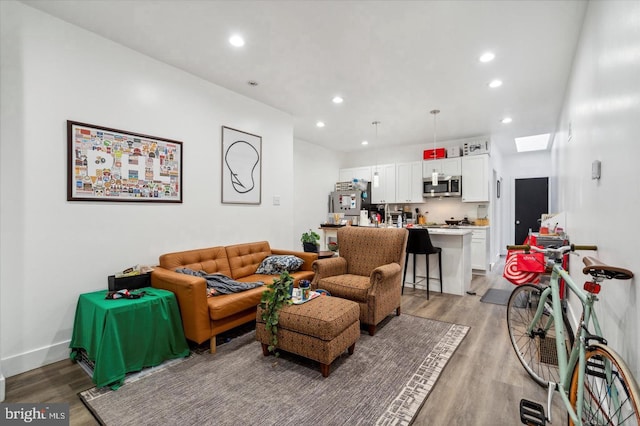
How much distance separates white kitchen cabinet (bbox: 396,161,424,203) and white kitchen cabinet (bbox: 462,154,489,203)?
2.96 ft

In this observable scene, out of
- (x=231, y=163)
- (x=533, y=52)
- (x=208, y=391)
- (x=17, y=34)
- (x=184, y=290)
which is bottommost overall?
(x=208, y=391)

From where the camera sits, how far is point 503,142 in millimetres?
6438

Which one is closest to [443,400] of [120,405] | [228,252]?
[120,405]

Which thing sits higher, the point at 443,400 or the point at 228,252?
the point at 228,252

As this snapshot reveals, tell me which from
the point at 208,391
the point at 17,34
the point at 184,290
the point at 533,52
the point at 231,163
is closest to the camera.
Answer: the point at 208,391

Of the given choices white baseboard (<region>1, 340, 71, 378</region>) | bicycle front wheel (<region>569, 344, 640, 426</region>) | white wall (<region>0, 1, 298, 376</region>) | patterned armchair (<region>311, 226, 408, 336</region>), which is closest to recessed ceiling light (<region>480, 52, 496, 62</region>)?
patterned armchair (<region>311, 226, 408, 336</region>)

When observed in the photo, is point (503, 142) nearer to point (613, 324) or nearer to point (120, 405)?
point (613, 324)

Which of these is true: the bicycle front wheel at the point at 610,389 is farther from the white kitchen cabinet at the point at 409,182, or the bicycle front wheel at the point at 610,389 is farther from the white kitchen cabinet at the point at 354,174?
the white kitchen cabinet at the point at 354,174

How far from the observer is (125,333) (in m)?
2.13

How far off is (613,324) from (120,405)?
2.94m

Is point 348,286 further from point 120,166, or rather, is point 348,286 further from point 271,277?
point 120,166

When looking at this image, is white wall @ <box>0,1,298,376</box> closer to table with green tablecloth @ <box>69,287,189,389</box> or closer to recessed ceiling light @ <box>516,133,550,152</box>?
table with green tablecloth @ <box>69,287,189,389</box>

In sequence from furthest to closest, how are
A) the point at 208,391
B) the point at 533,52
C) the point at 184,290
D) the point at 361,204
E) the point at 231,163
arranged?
the point at 361,204
the point at 231,163
the point at 533,52
the point at 184,290
the point at 208,391

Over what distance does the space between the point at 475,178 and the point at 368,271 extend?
12.2 ft
